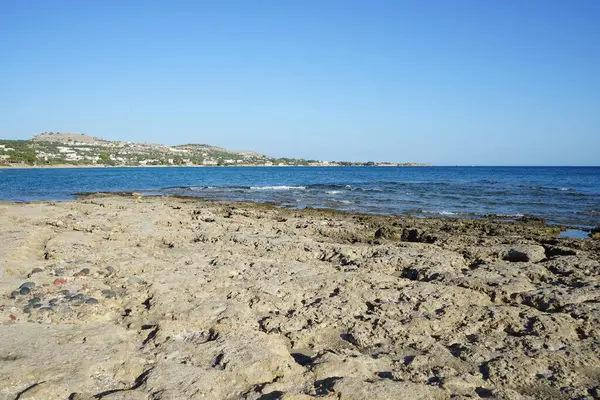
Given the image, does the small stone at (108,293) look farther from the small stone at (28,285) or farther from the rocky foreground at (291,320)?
the small stone at (28,285)

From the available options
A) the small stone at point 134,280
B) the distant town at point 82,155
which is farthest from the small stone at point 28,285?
the distant town at point 82,155

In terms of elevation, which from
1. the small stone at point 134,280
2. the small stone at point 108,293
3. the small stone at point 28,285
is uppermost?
the small stone at point 28,285

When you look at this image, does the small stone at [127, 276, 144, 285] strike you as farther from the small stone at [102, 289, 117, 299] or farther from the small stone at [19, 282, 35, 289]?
the small stone at [19, 282, 35, 289]

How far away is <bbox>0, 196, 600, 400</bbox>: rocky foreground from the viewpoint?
14.0ft

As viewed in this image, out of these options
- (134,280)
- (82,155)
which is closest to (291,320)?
(134,280)

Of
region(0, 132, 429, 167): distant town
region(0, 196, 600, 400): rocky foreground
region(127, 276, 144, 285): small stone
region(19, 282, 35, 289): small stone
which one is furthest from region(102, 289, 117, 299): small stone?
region(0, 132, 429, 167): distant town

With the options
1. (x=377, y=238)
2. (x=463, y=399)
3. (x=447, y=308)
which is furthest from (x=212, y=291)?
(x=377, y=238)

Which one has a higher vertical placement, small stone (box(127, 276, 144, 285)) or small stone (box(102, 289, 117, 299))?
small stone (box(127, 276, 144, 285))

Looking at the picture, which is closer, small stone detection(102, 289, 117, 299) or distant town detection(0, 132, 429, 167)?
small stone detection(102, 289, 117, 299)

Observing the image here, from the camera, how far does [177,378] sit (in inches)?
167

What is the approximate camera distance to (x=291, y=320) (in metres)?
5.87

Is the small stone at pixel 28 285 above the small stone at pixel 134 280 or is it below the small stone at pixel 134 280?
above

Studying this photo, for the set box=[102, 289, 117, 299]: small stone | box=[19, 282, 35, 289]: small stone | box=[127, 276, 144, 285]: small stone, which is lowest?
box=[102, 289, 117, 299]: small stone

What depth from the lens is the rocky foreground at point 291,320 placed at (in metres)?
4.27
